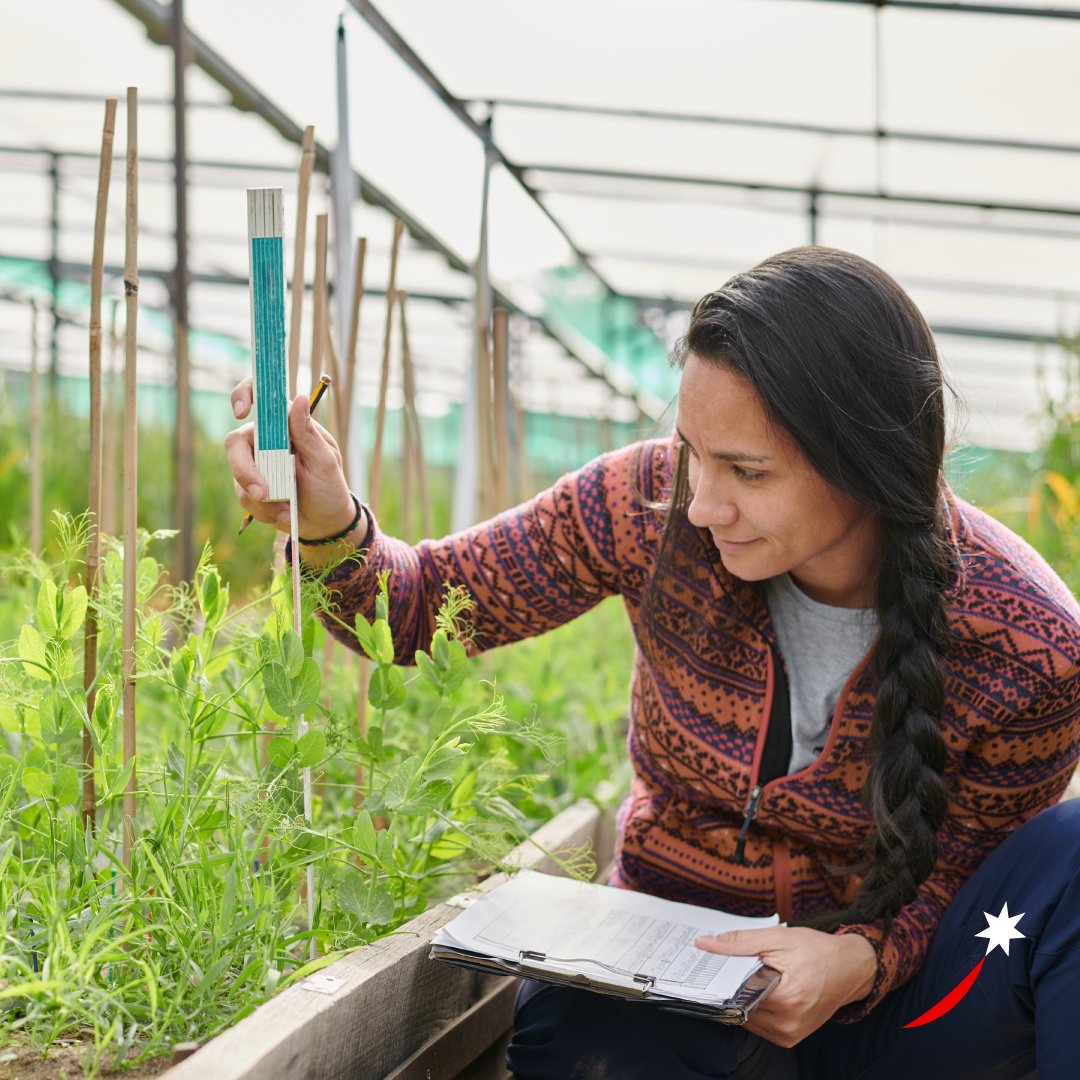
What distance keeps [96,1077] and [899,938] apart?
688mm

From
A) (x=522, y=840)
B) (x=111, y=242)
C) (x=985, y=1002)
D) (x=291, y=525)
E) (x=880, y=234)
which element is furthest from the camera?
(x=111, y=242)

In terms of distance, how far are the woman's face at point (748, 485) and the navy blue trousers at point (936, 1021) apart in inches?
13.3

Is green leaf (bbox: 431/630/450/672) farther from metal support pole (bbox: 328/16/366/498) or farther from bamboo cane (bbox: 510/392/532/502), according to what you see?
bamboo cane (bbox: 510/392/532/502)

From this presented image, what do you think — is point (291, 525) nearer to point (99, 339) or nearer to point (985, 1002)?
point (99, 339)

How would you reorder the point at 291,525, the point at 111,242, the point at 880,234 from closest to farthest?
1. the point at 291,525
2. the point at 880,234
3. the point at 111,242

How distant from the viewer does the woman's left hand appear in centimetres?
96

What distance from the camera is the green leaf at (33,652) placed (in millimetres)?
875

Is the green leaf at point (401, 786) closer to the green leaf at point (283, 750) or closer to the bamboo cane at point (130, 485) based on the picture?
the green leaf at point (283, 750)

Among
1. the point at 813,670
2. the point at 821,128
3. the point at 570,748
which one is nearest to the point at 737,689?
the point at 813,670

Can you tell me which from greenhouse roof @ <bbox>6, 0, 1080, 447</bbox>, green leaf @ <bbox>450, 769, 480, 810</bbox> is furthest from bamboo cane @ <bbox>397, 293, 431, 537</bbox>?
green leaf @ <bbox>450, 769, 480, 810</bbox>

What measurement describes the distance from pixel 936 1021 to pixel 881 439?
0.52 metres

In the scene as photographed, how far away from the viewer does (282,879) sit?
3.10 feet

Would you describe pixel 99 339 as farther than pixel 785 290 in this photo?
No

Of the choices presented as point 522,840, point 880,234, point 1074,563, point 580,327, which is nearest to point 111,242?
point 580,327
